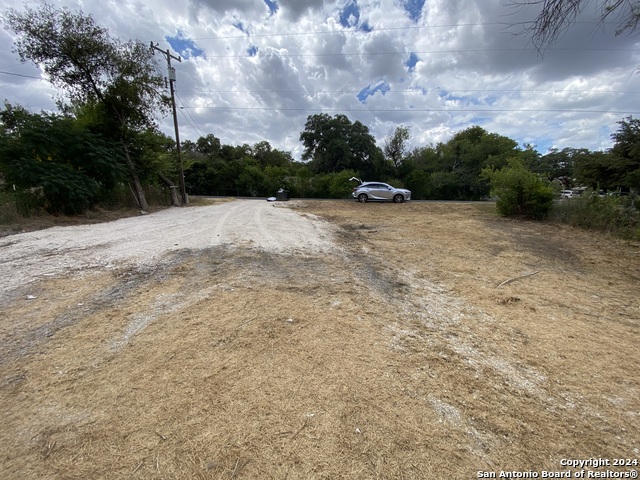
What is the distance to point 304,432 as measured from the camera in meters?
1.69

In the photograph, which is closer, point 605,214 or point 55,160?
point 605,214

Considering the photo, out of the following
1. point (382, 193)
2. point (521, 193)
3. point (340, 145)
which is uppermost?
point (340, 145)

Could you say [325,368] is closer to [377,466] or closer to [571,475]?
[377,466]

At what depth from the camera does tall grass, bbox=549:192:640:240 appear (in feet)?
26.8

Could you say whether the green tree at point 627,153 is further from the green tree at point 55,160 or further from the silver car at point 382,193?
the green tree at point 55,160

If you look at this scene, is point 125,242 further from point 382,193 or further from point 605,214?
point 382,193

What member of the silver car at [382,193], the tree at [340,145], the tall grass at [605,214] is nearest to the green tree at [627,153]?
the tall grass at [605,214]

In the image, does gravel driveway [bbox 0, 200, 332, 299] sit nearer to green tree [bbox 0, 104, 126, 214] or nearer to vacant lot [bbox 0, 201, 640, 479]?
vacant lot [bbox 0, 201, 640, 479]

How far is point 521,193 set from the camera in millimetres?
11148

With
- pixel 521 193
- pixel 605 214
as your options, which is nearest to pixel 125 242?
pixel 521 193

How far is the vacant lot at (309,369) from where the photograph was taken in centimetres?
156

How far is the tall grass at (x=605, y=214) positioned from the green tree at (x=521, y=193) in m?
0.79

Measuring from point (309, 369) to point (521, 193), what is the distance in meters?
12.8

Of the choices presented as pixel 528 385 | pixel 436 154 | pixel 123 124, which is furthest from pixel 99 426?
pixel 436 154
